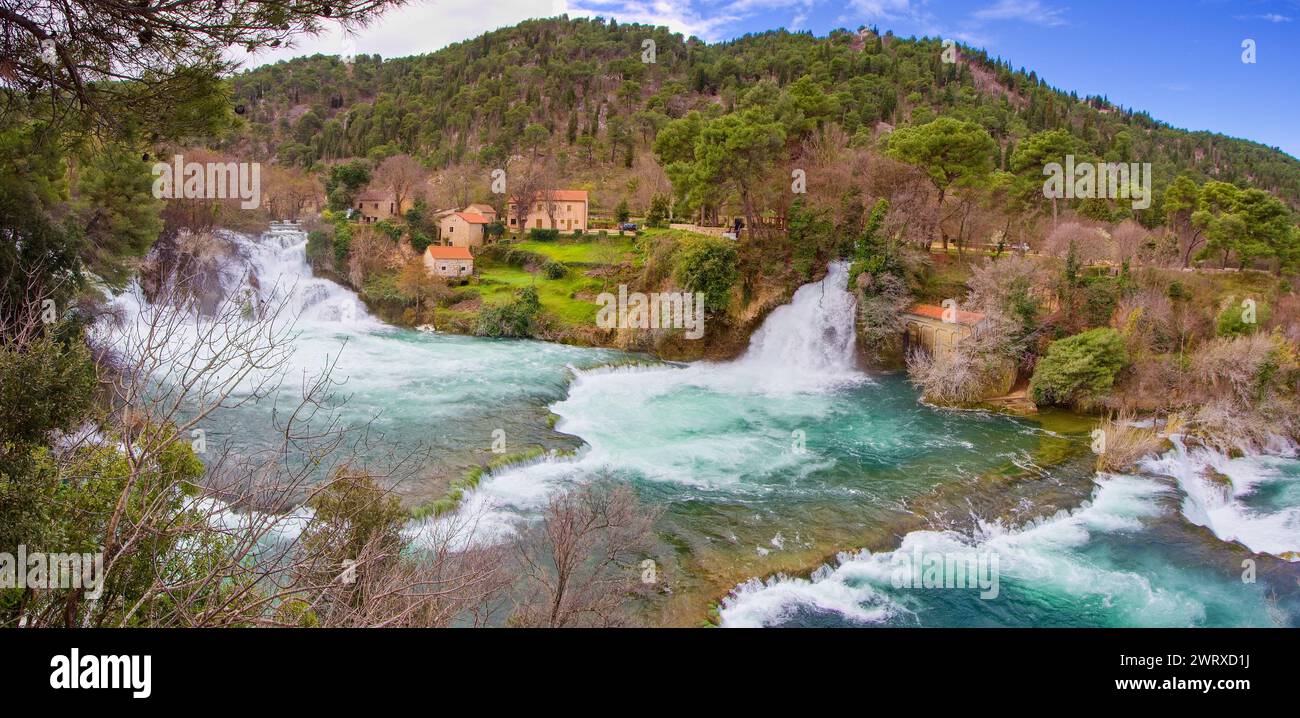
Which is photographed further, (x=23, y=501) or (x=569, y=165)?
(x=569, y=165)

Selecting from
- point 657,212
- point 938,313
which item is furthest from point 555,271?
point 938,313

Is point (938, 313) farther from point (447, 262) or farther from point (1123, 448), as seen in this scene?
A: point (447, 262)

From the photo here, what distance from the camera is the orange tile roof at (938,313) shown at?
86.9 ft

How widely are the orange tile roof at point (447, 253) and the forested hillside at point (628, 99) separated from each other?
73.5 ft

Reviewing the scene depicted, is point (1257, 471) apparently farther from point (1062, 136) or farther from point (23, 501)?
point (23, 501)

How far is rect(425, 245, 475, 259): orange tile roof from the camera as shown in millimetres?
38500

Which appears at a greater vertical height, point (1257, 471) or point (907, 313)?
point (907, 313)

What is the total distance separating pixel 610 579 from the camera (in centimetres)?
1181

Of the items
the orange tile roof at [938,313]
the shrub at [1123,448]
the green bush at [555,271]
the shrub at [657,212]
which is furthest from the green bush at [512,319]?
the shrub at [1123,448]

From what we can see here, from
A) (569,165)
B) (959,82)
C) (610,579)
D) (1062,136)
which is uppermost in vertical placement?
(959,82)

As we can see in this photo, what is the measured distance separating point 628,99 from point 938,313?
76859mm
